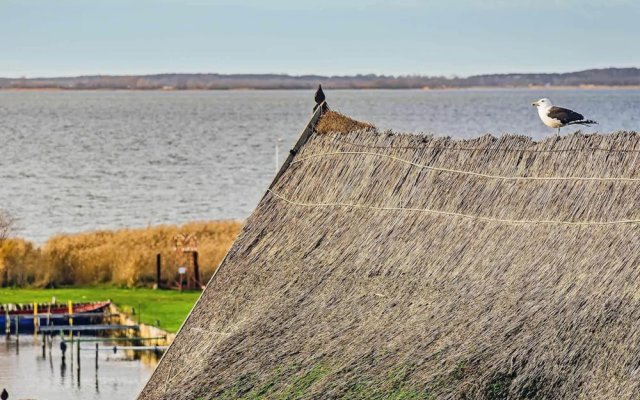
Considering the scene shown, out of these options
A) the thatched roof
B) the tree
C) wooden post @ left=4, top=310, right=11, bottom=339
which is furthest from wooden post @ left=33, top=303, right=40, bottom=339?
the thatched roof

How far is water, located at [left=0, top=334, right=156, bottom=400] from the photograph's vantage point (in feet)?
107

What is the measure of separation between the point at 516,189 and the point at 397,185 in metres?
1.75

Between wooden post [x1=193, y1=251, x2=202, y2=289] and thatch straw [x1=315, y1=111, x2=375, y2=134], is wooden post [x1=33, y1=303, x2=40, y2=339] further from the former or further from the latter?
thatch straw [x1=315, y1=111, x2=375, y2=134]

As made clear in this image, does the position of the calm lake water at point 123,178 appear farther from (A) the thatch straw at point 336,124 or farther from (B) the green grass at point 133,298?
(A) the thatch straw at point 336,124

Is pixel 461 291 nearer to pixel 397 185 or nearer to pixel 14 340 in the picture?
pixel 397 185

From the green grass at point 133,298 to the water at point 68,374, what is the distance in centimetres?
193

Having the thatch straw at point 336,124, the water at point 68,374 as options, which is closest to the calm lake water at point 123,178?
the water at point 68,374

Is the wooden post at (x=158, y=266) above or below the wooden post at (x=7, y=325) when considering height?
above

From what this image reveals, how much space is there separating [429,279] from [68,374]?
2117 cm

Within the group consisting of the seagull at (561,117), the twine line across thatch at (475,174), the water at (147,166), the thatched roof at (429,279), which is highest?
the seagull at (561,117)

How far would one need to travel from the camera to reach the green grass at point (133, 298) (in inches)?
1534

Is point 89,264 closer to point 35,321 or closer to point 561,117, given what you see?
point 35,321

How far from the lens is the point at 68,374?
114 feet

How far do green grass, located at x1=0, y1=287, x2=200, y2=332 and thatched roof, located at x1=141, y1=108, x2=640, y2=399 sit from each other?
21.0 m
